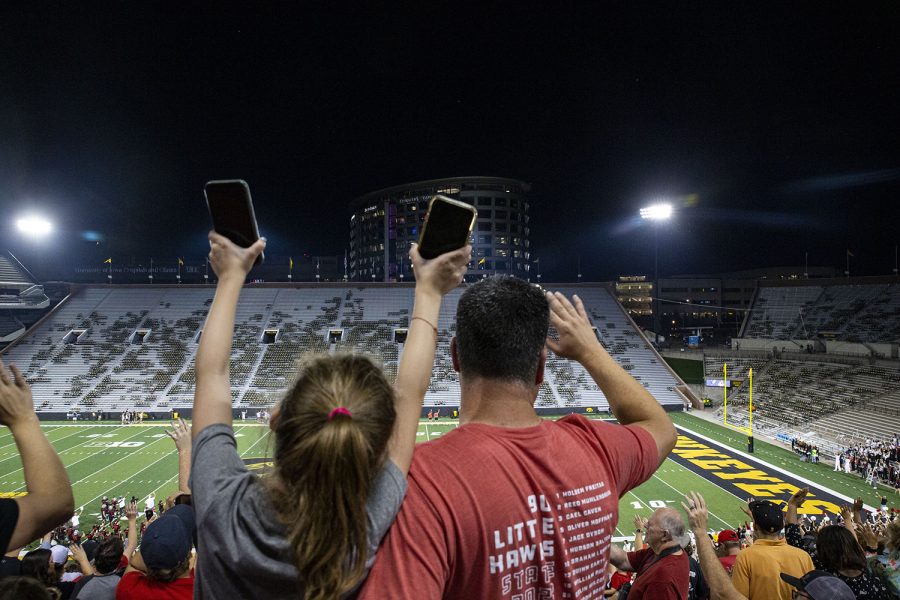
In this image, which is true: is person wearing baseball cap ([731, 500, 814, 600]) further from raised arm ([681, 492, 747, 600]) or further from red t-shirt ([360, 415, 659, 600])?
red t-shirt ([360, 415, 659, 600])

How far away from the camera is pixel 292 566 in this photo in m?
1.14

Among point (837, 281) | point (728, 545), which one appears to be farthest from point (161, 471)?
point (837, 281)

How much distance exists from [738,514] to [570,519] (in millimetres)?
19549

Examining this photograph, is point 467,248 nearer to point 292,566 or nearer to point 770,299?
point 292,566

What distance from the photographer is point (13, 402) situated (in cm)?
219

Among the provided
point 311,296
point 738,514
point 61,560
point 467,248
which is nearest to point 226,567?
point 467,248

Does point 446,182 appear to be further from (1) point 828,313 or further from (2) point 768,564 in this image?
(2) point 768,564

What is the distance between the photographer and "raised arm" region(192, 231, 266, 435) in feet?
4.73

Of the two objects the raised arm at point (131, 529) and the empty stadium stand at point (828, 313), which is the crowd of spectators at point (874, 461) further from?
the raised arm at point (131, 529)

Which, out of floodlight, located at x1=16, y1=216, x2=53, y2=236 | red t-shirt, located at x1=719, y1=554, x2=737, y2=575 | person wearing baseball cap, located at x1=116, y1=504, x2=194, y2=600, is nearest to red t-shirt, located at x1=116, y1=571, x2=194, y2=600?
person wearing baseball cap, located at x1=116, y1=504, x2=194, y2=600

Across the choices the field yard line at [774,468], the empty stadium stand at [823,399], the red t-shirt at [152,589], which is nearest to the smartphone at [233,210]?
the red t-shirt at [152,589]

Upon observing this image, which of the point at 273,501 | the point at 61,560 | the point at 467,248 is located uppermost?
the point at 467,248

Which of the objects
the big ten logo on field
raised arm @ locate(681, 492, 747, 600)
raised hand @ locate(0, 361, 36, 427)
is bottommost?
the big ten logo on field

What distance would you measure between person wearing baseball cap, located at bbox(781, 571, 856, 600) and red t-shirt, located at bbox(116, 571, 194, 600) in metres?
3.53
